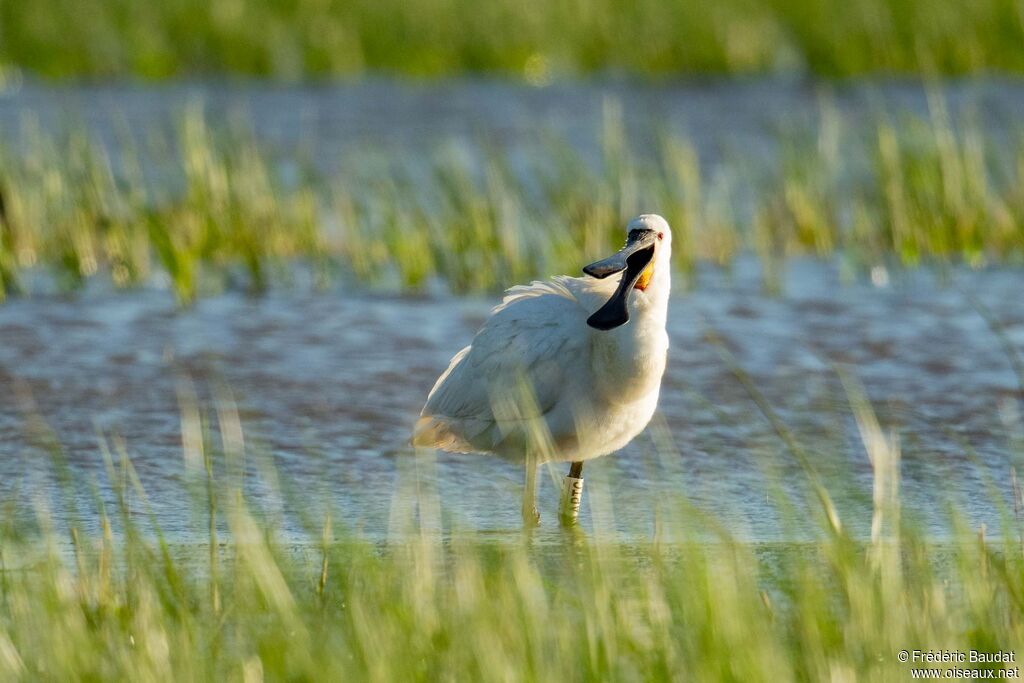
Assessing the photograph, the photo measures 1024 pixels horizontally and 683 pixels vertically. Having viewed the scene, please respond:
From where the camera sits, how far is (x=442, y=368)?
7523 millimetres

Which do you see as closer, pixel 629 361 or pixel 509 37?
pixel 629 361

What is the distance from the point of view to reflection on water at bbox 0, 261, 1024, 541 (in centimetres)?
545

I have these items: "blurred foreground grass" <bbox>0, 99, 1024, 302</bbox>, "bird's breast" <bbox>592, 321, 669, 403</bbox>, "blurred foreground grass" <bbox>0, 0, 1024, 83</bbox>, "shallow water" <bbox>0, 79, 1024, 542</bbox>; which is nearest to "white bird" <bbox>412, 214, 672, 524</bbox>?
"bird's breast" <bbox>592, 321, 669, 403</bbox>

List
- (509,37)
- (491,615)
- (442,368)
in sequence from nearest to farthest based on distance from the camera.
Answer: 1. (491,615)
2. (442,368)
3. (509,37)

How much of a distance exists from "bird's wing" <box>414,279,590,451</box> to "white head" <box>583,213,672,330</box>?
0.29 m

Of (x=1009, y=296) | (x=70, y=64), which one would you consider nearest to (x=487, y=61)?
(x=70, y=64)

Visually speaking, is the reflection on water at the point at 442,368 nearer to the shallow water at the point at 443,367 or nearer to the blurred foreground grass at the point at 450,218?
the shallow water at the point at 443,367

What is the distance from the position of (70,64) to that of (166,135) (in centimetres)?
461

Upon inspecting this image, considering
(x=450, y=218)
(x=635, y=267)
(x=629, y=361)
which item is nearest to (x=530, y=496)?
(x=629, y=361)

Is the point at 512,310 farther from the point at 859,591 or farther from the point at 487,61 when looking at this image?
the point at 487,61

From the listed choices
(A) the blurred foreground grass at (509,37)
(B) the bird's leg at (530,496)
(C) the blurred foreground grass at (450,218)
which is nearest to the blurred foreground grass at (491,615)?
(B) the bird's leg at (530,496)

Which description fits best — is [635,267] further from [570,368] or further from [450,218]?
[450,218]

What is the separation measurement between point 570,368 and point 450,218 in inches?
158

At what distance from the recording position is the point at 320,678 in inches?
122
